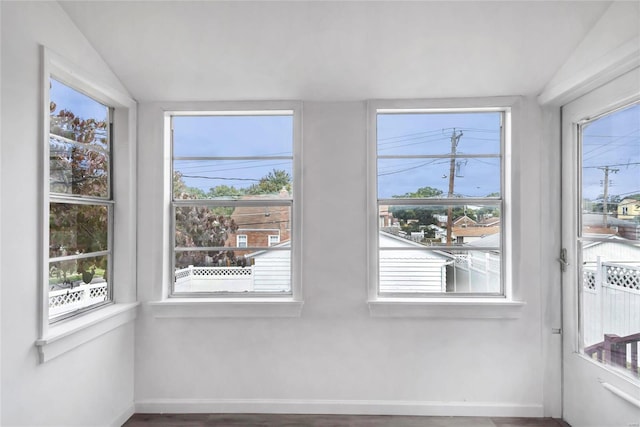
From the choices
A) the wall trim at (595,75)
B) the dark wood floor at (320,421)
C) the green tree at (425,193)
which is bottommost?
the dark wood floor at (320,421)

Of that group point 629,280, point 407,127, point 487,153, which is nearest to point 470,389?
point 629,280

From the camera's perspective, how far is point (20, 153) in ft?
5.32

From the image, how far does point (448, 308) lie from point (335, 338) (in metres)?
0.78

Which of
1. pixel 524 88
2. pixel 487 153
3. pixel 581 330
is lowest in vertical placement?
pixel 581 330

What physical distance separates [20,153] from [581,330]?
3.17m

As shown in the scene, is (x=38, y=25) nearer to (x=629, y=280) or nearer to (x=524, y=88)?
(x=524, y=88)

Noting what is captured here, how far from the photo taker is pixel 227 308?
2.46 m

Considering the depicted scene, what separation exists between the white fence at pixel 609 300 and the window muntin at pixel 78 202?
2.94 m

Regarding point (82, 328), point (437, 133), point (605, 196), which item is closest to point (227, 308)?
point (82, 328)

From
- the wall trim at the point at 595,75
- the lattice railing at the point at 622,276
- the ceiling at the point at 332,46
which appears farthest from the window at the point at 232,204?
the lattice railing at the point at 622,276

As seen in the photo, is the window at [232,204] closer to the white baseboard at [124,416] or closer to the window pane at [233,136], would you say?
the window pane at [233,136]

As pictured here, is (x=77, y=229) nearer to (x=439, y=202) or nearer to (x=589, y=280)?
(x=439, y=202)

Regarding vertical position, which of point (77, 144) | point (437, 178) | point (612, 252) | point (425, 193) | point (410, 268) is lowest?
point (410, 268)

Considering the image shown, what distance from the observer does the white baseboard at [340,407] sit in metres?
2.42
